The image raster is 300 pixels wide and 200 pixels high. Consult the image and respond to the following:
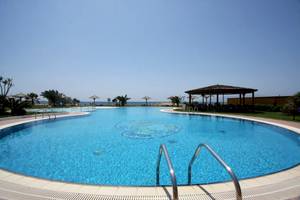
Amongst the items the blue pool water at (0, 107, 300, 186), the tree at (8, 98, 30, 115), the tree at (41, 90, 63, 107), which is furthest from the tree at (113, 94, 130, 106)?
the blue pool water at (0, 107, 300, 186)

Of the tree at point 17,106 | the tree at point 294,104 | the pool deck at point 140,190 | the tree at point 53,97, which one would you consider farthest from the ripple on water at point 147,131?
the tree at point 53,97

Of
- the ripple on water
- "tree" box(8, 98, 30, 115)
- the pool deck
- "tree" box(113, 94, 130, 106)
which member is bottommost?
the ripple on water

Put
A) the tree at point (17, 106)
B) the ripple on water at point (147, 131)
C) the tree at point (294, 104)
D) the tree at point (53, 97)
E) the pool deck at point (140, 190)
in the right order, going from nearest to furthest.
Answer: the pool deck at point (140, 190)
the ripple on water at point (147, 131)
the tree at point (294, 104)
the tree at point (17, 106)
the tree at point (53, 97)

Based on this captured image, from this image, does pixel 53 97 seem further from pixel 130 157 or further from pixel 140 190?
pixel 140 190

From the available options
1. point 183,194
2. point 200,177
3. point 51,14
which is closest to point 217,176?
point 200,177

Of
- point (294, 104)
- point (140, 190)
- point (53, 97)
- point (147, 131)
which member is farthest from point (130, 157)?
point (53, 97)

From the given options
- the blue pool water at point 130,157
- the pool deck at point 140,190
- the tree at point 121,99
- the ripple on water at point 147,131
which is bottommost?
the blue pool water at point 130,157

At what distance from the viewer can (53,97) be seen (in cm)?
3262

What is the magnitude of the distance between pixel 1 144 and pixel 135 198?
8202 mm

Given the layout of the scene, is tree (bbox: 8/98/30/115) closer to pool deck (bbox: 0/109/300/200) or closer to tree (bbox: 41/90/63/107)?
pool deck (bbox: 0/109/300/200)

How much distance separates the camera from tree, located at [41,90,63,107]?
107 feet

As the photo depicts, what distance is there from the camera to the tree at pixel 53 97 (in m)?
32.6

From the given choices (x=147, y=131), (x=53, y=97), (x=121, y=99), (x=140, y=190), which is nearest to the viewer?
(x=140, y=190)

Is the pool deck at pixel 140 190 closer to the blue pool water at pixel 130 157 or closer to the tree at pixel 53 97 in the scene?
the blue pool water at pixel 130 157
